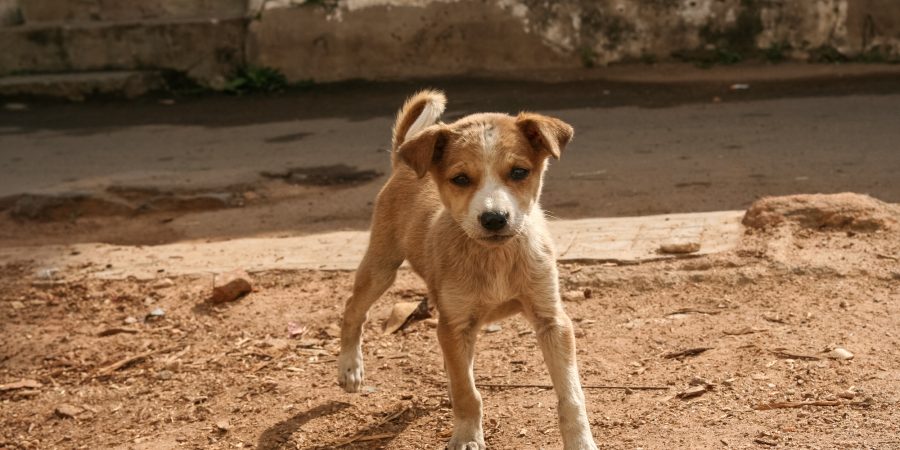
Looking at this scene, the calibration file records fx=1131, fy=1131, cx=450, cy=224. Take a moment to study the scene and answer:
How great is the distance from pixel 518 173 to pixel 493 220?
326mm

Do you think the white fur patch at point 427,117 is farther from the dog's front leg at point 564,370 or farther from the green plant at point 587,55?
the green plant at point 587,55

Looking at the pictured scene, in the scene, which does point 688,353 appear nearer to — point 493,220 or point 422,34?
point 493,220

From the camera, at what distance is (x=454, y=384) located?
183 inches

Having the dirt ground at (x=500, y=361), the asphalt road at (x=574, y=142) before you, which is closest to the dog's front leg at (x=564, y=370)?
the dirt ground at (x=500, y=361)

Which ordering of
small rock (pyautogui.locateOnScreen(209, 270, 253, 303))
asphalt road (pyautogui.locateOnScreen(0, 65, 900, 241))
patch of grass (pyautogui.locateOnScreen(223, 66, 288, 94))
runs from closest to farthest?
1. small rock (pyautogui.locateOnScreen(209, 270, 253, 303))
2. asphalt road (pyautogui.locateOnScreen(0, 65, 900, 241))
3. patch of grass (pyautogui.locateOnScreen(223, 66, 288, 94))

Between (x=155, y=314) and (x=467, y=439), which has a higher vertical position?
(x=467, y=439)

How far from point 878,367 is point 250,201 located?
5.63 metres

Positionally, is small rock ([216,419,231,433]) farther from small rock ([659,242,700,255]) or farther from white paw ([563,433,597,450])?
small rock ([659,242,700,255])

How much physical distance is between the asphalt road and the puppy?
3444mm

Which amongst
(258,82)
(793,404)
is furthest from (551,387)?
(258,82)

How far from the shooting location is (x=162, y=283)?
7.18 m

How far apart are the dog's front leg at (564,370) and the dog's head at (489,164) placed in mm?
410

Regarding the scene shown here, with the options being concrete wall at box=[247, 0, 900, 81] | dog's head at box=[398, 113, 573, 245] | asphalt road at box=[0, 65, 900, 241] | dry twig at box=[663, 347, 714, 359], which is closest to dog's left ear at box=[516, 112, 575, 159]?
dog's head at box=[398, 113, 573, 245]

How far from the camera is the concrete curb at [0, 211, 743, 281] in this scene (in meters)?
6.71
